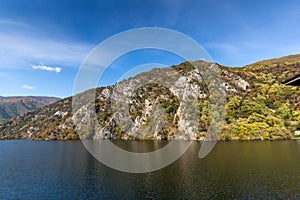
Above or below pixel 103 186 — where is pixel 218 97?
above

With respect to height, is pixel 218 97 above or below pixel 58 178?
above

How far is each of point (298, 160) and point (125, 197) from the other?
6000 centimetres

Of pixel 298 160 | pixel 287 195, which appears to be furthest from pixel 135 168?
pixel 298 160

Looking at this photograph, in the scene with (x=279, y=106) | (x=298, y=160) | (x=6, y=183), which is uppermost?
(x=279, y=106)

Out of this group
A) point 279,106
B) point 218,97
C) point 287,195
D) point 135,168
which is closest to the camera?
point 287,195

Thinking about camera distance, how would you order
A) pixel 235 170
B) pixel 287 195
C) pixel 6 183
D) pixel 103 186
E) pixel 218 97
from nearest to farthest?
pixel 287 195 → pixel 103 186 → pixel 6 183 → pixel 235 170 → pixel 218 97

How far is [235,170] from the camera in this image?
6012cm

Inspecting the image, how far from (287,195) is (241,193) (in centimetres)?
812

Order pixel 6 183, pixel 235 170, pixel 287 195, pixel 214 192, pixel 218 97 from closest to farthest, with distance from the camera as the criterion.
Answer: pixel 287 195 → pixel 214 192 → pixel 6 183 → pixel 235 170 → pixel 218 97

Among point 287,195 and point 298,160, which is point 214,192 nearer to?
point 287,195

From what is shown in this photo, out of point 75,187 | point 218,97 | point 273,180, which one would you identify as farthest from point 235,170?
point 218,97

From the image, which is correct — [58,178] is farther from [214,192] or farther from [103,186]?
[214,192]

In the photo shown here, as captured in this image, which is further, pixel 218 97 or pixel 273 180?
pixel 218 97

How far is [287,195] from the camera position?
41.2 m
